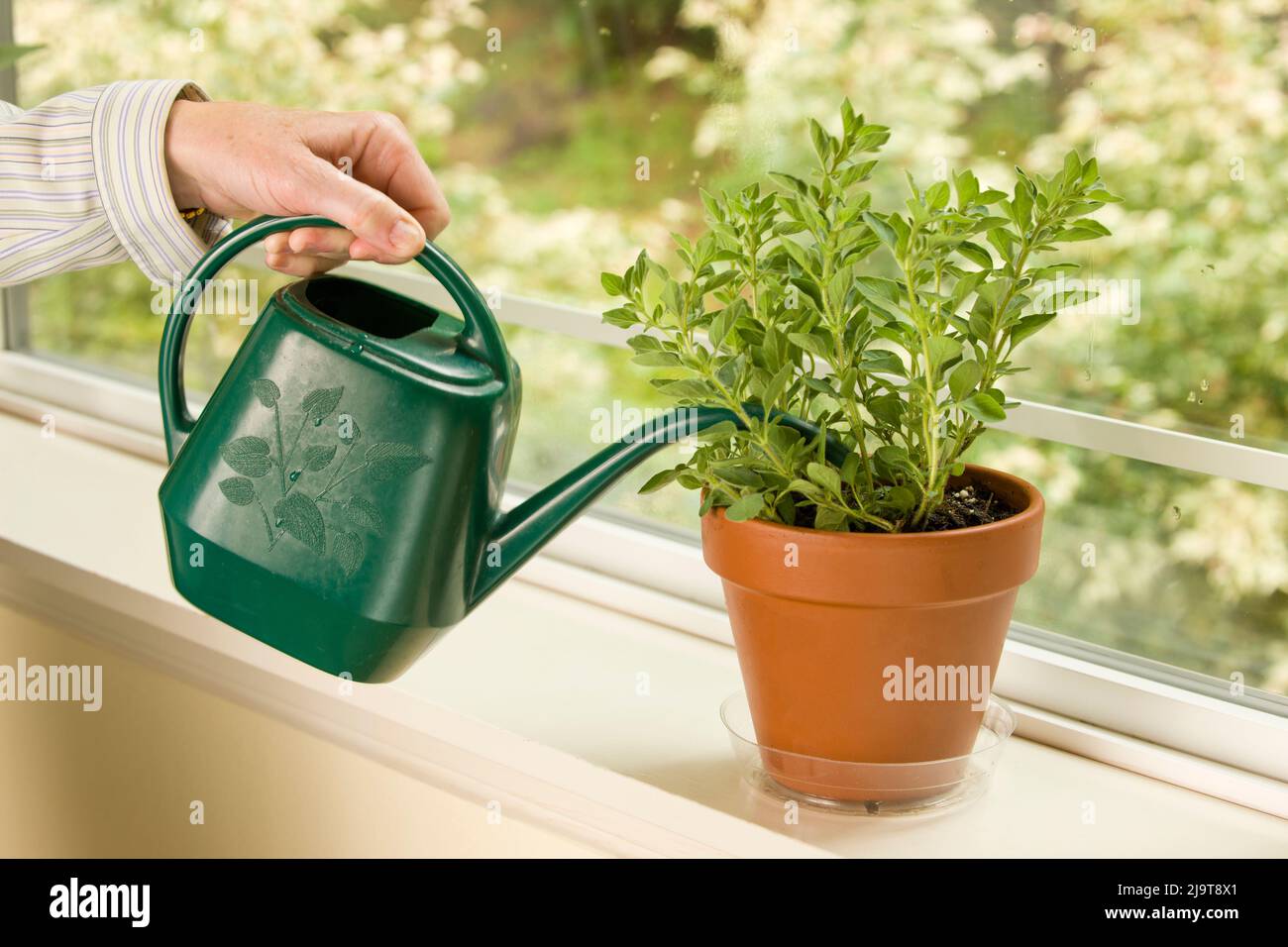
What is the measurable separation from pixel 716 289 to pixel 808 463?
127 millimetres

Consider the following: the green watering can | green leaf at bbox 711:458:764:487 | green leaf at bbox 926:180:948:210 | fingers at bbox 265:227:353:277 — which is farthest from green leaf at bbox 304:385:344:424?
green leaf at bbox 926:180:948:210

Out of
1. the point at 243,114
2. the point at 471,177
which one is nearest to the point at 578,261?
the point at 471,177

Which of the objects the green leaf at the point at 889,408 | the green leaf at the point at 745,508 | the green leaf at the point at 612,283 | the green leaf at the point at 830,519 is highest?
the green leaf at the point at 612,283

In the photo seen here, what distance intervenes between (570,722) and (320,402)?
0.34 metres

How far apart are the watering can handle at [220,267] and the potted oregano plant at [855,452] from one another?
86mm

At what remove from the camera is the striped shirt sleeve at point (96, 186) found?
815mm

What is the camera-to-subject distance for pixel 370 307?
74 centimetres

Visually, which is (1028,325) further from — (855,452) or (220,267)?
(220,267)

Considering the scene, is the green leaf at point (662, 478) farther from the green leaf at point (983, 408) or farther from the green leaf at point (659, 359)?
the green leaf at point (983, 408)

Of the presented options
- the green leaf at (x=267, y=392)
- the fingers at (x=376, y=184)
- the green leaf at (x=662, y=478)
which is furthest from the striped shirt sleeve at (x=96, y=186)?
the green leaf at (x=662, y=478)

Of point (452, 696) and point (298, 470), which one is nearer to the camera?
point (298, 470)
